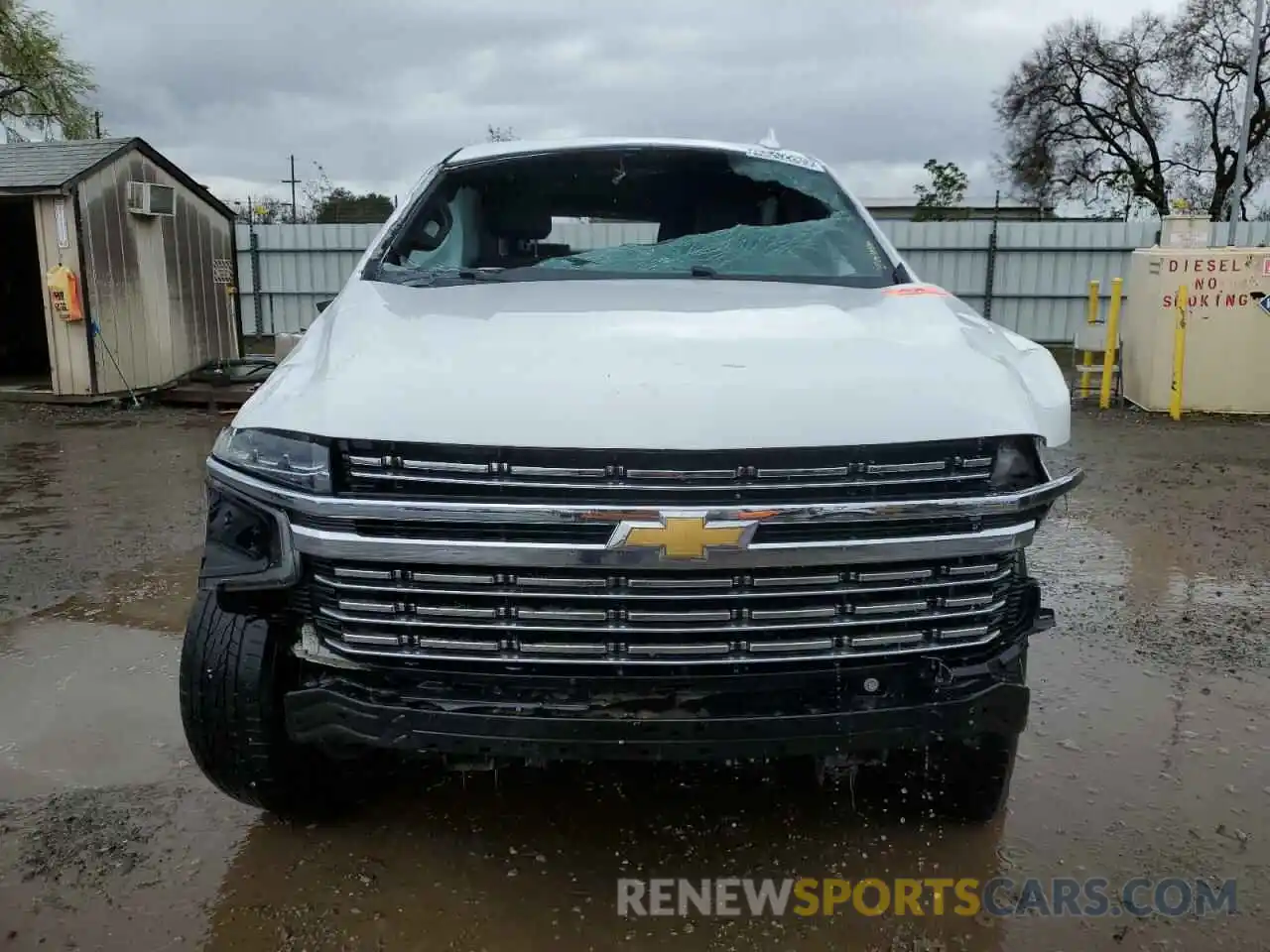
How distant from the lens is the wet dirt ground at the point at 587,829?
242 cm

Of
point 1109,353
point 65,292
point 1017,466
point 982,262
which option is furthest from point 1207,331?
point 65,292

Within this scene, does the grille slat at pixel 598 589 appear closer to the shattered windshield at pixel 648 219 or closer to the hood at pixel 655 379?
the hood at pixel 655 379

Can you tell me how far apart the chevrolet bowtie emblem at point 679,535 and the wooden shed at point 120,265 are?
10716 millimetres

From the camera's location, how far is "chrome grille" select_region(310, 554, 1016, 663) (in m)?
2.13

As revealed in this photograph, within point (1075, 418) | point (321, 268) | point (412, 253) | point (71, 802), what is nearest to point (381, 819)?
point (71, 802)

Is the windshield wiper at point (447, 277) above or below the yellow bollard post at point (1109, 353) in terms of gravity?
above

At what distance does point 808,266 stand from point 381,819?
2147 millimetres

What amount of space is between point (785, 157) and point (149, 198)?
32.3ft

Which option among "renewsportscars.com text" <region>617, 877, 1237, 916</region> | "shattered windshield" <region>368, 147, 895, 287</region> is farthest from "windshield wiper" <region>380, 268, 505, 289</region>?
"renewsportscars.com text" <region>617, 877, 1237, 916</region>

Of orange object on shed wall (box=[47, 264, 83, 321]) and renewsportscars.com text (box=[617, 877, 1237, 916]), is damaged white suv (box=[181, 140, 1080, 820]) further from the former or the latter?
orange object on shed wall (box=[47, 264, 83, 321])

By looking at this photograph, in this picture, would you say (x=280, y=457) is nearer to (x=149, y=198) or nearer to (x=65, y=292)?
(x=65, y=292)

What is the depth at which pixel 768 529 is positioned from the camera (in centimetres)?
211

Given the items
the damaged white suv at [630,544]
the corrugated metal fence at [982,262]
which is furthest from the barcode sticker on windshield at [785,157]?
the corrugated metal fence at [982,262]

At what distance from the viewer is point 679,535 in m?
2.04
